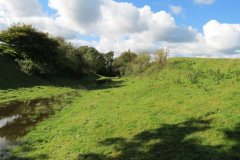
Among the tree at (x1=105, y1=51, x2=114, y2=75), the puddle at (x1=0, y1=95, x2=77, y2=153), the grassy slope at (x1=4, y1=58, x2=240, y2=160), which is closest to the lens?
the grassy slope at (x1=4, y1=58, x2=240, y2=160)

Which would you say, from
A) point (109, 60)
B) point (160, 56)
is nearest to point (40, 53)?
point (160, 56)

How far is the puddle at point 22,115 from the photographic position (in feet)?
66.4

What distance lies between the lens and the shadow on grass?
Answer: 13750 millimetres

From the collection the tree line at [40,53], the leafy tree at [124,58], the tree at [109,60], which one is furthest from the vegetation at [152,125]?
the tree at [109,60]

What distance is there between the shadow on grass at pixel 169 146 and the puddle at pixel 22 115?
21.9 ft

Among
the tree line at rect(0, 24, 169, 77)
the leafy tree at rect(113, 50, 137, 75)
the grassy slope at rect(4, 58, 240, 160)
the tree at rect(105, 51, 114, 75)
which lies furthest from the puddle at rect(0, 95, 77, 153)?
the tree at rect(105, 51, 114, 75)

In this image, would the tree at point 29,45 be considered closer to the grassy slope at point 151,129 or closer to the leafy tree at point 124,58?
the grassy slope at point 151,129

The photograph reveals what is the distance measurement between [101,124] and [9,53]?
145 ft

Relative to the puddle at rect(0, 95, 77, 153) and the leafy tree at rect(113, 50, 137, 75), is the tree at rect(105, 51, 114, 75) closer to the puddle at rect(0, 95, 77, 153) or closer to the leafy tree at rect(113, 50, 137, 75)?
the leafy tree at rect(113, 50, 137, 75)

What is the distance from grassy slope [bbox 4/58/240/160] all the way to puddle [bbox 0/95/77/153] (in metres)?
1.09

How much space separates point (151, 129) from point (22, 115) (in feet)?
44.0

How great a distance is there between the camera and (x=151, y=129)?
18.2 metres

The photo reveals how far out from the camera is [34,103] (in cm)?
3319

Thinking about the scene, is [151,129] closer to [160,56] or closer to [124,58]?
[160,56]
